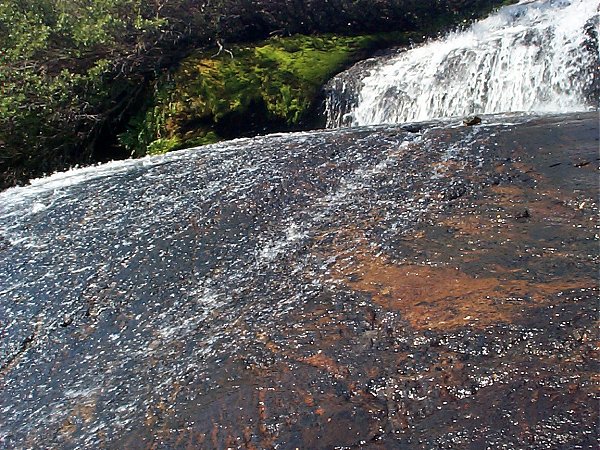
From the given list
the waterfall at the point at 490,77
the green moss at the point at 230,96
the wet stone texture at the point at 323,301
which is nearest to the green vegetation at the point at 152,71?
the green moss at the point at 230,96

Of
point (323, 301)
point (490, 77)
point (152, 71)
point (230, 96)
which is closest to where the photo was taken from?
point (323, 301)

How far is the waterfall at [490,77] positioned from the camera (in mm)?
6629

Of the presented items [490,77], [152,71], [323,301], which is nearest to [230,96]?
[152,71]

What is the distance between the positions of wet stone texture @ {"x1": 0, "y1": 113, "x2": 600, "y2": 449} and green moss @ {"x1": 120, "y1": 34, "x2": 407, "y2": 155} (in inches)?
142

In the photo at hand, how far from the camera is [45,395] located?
3164 millimetres

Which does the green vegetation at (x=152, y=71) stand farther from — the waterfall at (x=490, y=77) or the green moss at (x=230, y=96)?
the waterfall at (x=490, y=77)

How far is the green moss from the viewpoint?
29.2 ft

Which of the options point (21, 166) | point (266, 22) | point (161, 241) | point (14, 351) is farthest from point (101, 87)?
point (14, 351)

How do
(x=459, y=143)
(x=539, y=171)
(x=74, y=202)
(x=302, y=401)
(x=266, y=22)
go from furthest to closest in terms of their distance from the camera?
(x=266, y=22)
(x=74, y=202)
(x=459, y=143)
(x=539, y=171)
(x=302, y=401)

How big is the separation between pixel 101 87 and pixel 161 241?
18.7 feet

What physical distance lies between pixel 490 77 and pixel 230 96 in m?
3.42

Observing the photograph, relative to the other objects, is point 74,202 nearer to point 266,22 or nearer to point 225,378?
point 225,378

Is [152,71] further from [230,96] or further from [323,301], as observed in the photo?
[323,301]

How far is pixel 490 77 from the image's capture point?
7141 mm
